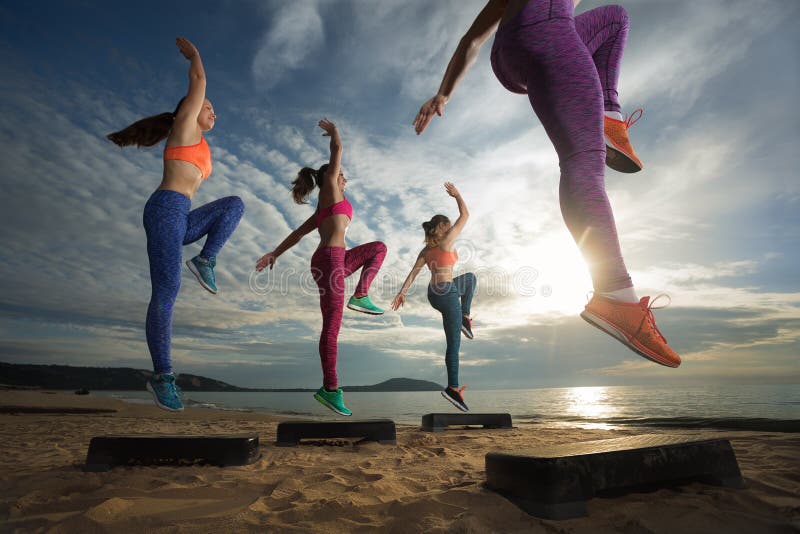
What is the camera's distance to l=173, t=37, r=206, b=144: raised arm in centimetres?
398

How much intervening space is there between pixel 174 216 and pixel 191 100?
1102mm

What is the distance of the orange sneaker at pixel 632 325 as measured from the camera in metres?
1.99

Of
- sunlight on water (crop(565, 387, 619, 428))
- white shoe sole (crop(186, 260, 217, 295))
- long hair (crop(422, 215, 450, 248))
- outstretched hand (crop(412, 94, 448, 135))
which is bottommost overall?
sunlight on water (crop(565, 387, 619, 428))

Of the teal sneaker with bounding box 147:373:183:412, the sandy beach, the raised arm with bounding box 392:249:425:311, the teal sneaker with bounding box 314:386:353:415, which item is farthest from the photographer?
the raised arm with bounding box 392:249:425:311

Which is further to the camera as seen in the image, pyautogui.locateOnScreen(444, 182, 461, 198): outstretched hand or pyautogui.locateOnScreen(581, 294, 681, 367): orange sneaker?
pyautogui.locateOnScreen(444, 182, 461, 198): outstretched hand

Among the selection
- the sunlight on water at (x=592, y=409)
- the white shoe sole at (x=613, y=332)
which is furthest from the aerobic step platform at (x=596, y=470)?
the sunlight on water at (x=592, y=409)

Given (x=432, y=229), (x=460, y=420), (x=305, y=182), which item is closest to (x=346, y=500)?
(x=305, y=182)

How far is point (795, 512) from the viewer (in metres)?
1.80

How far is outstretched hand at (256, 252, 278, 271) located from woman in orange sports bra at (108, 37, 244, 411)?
148cm

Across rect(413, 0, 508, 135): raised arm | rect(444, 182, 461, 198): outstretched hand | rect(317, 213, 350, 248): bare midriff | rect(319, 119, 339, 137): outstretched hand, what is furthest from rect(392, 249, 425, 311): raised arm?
rect(413, 0, 508, 135): raised arm

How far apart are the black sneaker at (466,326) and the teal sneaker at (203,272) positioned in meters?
5.18

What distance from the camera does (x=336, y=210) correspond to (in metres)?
5.60

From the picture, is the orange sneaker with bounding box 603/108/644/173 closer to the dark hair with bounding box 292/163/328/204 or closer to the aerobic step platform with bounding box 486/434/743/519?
the aerobic step platform with bounding box 486/434/743/519

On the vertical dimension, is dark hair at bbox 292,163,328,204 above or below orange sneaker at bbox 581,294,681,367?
above
